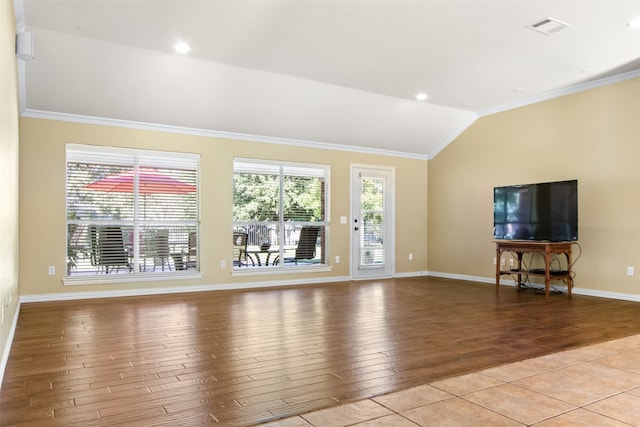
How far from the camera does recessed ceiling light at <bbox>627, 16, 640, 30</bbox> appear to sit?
397 cm

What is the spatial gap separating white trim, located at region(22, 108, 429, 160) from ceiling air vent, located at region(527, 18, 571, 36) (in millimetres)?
3954

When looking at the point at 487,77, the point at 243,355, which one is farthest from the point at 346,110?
the point at 243,355

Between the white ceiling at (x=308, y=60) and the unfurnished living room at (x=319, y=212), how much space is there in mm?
34

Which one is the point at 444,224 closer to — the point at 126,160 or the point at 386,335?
the point at 386,335

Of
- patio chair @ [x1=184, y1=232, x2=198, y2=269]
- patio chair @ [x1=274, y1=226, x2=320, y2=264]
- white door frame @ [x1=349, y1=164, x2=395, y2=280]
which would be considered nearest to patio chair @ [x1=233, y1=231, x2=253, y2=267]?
patio chair @ [x1=184, y1=232, x2=198, y2=269]

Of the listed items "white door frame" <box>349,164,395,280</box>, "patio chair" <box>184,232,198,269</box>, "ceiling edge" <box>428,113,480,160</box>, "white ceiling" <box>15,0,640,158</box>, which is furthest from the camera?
"white door frame" <box>349,164,395,280</box>

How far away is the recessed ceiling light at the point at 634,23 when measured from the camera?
13.0 feet

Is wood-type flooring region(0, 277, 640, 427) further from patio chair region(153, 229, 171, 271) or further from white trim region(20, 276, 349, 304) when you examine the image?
patio chair region(153, 229, 171, 271)

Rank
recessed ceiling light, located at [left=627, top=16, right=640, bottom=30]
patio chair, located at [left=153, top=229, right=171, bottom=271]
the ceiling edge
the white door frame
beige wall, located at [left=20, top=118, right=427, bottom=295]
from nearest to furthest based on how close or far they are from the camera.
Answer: recessed ceiling light, located at [left=627, top=16, right=640, bottom=30] < beige wall, located at [left=20, top=118, right=427, bottom=295] < patio chair, located at [left=153, top=229, right=171, bottom=271] < the ceiling edge < the white door frame

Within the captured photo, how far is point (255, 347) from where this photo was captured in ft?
11.5

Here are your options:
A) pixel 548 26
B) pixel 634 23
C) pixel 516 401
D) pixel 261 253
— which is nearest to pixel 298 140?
pixel 261 253

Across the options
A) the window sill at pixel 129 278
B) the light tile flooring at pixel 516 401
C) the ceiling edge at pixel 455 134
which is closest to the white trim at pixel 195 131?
the ceiling edge at pixel 455 134

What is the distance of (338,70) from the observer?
17.0ft

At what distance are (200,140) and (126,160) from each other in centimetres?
105
